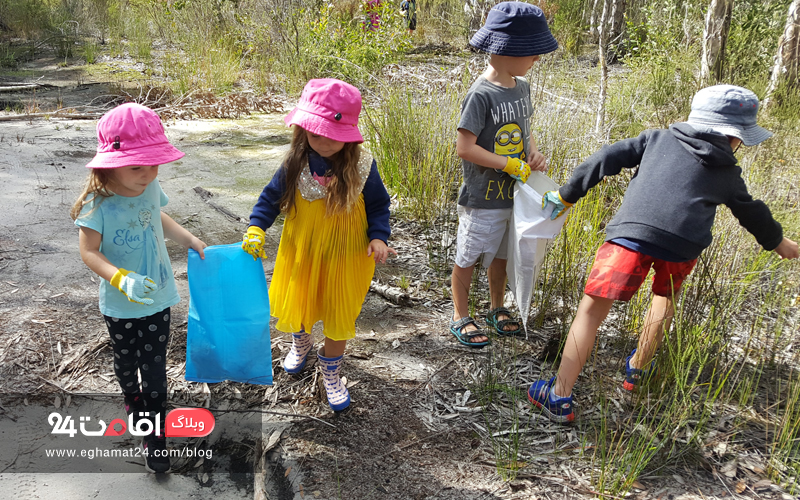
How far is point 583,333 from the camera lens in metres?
2.17

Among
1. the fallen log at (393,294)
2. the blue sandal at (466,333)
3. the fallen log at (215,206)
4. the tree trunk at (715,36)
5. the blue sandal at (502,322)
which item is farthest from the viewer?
the tree trunk at (715,36)

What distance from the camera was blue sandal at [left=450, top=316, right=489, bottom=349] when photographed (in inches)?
111

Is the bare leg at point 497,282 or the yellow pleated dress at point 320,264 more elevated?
the yellow pleated dress at point 320,264

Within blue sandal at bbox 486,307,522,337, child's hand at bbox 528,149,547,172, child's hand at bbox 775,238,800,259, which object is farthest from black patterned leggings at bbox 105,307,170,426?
child's hand at bbox 775,238,800,259

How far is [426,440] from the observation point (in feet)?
7.29

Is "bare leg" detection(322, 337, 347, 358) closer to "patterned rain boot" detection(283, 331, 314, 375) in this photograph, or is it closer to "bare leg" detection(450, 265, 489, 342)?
"patterned rain boot" detection(283, 331, 314, 375)

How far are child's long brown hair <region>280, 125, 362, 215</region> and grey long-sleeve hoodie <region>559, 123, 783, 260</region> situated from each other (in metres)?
0.96

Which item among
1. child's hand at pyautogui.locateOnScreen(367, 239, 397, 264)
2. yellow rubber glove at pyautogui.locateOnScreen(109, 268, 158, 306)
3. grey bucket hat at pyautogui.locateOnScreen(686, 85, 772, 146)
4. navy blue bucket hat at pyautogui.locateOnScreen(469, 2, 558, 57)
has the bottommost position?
child's hand at pyautogui.locateOnScreen(367, 239, 397, 264)

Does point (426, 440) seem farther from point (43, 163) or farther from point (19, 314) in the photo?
point (43, 163)

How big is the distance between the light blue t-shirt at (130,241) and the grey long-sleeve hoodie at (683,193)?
5.46ft

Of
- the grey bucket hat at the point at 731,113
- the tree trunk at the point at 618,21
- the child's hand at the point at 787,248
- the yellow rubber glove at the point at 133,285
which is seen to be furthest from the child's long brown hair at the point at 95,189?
the tree trunk at the point at 618,21

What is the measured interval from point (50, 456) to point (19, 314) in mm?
1023

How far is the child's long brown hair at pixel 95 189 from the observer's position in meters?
1.78

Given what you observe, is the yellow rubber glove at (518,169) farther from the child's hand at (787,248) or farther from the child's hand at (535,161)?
the child's hand at (787,248)
